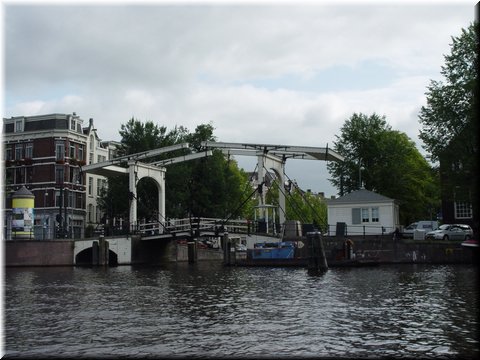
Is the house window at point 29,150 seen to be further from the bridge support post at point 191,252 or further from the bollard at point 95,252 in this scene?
the bollard at point 95,252

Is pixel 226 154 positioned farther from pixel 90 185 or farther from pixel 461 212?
pixel 90 185

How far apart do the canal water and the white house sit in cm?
1833

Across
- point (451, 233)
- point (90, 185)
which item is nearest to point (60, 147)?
point (90, 185)

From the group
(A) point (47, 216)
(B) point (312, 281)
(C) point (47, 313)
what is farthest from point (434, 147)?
(A) point (47, 216)

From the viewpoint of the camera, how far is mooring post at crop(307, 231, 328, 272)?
94.2 ft

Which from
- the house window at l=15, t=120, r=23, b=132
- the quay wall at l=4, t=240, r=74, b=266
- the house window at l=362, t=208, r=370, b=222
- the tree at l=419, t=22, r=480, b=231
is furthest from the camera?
the house window at l=15, t=120, r=23, b=132

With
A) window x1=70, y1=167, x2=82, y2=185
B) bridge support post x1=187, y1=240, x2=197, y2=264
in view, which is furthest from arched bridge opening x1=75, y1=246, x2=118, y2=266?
window x1=70, y1=167, x2=82, y2=185

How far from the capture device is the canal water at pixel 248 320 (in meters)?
9.38

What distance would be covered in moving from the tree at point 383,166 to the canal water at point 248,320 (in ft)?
102

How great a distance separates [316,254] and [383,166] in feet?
83.3

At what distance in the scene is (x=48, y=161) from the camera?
56.0 meters

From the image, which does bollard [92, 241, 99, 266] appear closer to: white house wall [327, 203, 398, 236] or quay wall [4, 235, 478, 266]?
quay wall [4, 235, 478, 266]

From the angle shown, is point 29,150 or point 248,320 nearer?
point 248,320

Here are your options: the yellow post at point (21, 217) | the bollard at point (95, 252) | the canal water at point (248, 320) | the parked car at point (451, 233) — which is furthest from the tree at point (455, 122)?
the yellow post at point (21, 217)
